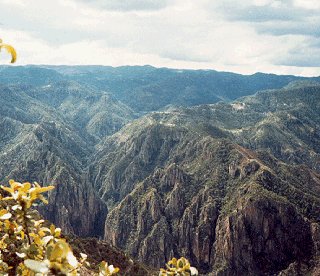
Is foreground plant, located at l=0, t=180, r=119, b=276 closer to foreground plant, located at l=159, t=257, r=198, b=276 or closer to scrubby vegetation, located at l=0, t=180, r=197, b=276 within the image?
scrubby vegetation, located at l=0, t=180, r=197, b=276

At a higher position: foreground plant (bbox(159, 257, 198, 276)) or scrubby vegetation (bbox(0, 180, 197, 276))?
scrubby vegetation (bbox(0, 180, 197, 276))

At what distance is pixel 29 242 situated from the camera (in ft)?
28.0

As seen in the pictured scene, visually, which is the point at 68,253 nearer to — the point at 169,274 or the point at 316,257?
the point at 169,274

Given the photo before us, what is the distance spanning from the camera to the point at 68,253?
614 cm

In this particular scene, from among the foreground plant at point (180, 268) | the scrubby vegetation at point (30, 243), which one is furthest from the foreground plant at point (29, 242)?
the foreground plant at point (180, 268)

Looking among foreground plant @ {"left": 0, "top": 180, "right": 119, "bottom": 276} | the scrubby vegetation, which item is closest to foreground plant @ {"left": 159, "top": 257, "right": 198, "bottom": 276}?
the scrubby vegetation

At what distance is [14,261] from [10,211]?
6.68 ft

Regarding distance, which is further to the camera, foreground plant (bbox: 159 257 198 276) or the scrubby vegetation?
foreground plant (bbox: 159 257 198 276)

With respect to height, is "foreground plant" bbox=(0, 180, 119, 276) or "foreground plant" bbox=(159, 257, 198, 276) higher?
"foreground plant" bbox=(0, 180, 119, 276)

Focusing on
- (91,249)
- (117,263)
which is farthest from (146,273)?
(91,249)

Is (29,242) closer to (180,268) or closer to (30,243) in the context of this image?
(30,243)

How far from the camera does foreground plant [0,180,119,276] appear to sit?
604 cm

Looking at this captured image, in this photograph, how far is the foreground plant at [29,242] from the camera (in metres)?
6.04

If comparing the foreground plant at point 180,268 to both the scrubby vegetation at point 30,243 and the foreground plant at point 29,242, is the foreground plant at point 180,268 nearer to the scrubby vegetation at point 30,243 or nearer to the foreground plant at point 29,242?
the scrubby vegetation at point 30,243
